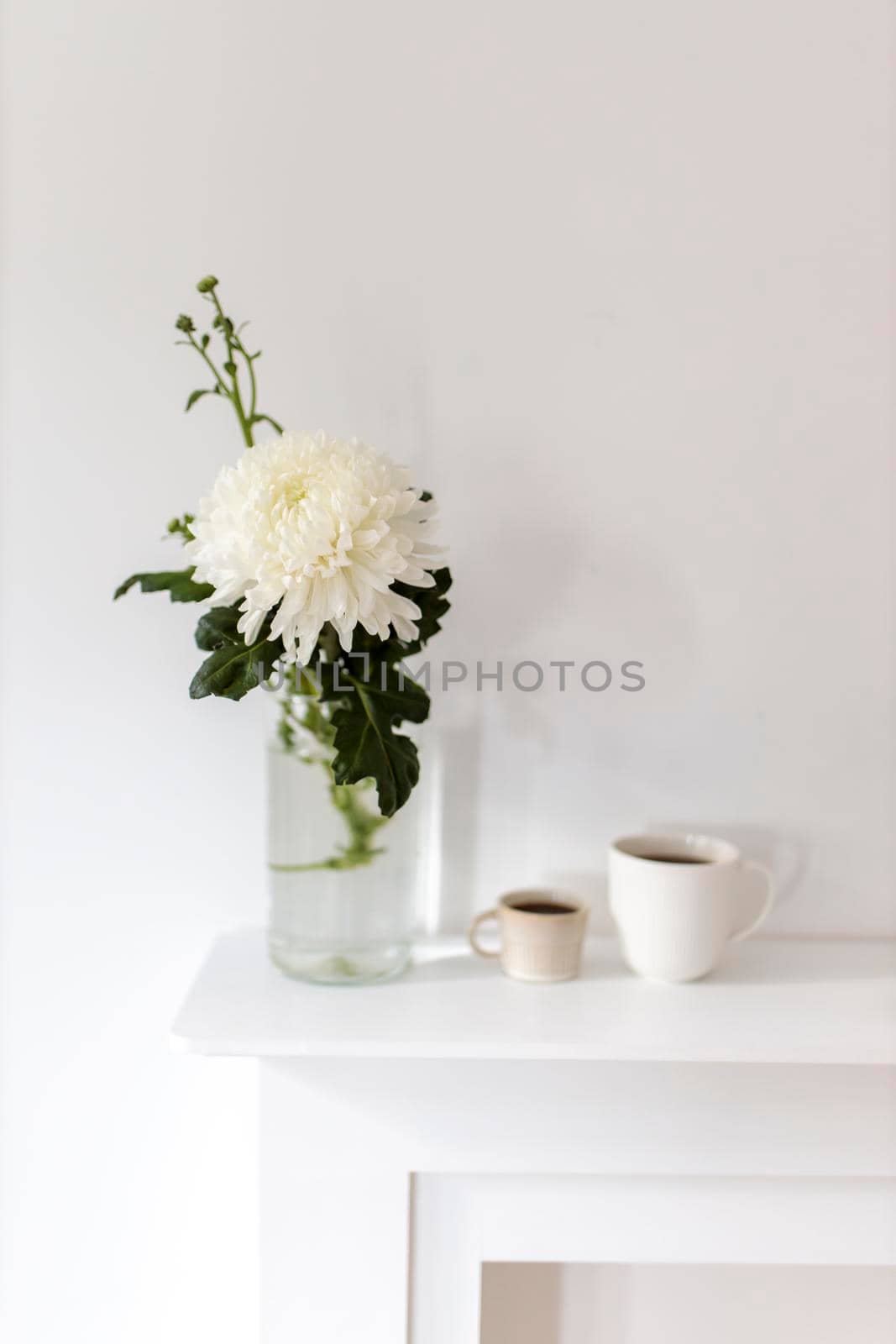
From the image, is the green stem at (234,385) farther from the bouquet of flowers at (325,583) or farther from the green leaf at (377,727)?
the green leaf at (377,727)

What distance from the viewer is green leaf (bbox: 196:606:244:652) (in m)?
0.72

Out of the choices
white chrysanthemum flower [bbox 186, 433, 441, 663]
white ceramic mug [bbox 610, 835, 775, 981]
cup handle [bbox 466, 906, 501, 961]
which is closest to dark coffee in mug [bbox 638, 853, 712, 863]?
white ceramic mug [bbox 610, 835, 775, 981]

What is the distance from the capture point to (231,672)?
2.28ft

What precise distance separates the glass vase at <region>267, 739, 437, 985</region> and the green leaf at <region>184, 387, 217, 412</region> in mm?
246

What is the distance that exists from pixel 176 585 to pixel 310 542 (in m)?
0.14

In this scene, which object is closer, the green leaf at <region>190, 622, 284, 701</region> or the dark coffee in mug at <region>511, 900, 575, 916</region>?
the green leaf at <region>190, 622, 284, 701</region>

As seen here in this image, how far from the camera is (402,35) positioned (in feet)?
2.68

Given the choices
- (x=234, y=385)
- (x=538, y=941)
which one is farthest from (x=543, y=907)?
(x=234, y=385)

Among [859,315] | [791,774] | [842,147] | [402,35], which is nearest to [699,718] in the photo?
[791,774]

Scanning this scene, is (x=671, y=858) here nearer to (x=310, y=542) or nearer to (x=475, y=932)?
(x=475, y=932)

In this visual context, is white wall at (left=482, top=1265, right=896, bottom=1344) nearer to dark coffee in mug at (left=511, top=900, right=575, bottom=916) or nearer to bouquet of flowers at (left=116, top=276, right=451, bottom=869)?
dark coffee in mug at (left=511, top=900, right=575, bottom=916)

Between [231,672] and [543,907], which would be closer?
[231,672]

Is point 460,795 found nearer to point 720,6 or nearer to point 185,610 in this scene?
point 185,610

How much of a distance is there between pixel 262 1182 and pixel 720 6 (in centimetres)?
90
